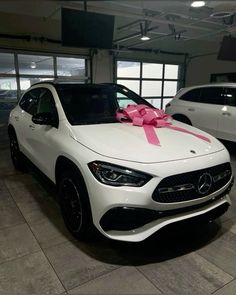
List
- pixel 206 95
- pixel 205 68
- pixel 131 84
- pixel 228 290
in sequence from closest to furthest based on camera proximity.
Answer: pixel 228 290
pixel 206 95
pixel 131 84
pixel 205 68

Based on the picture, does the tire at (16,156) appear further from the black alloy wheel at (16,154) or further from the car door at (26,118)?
the car door at (26,118)

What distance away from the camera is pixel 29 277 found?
1805mm

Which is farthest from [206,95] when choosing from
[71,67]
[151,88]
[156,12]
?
[151,88]

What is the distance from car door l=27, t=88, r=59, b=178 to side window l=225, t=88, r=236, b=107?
380cm

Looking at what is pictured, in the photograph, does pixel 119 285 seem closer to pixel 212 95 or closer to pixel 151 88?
pixel 212 95

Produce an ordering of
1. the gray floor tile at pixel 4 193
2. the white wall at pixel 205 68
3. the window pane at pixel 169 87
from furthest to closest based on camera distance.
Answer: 1. the window pane at pixel 169 87
2. the white wall at pixel 205 68
3. the gray floor tile at pixel 4 193

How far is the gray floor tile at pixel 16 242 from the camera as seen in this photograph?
2068 mm

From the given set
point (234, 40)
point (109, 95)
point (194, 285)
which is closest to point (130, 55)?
point (234, 40)

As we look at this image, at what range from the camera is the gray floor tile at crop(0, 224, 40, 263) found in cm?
207

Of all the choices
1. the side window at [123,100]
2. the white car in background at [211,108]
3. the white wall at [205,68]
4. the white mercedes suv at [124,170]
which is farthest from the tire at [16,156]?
the white wall at [205,68]

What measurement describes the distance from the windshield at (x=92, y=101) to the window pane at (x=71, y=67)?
22.8ft

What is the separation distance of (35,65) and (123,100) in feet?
23.4

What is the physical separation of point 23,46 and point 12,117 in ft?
17.7

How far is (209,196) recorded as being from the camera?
6.43ft
